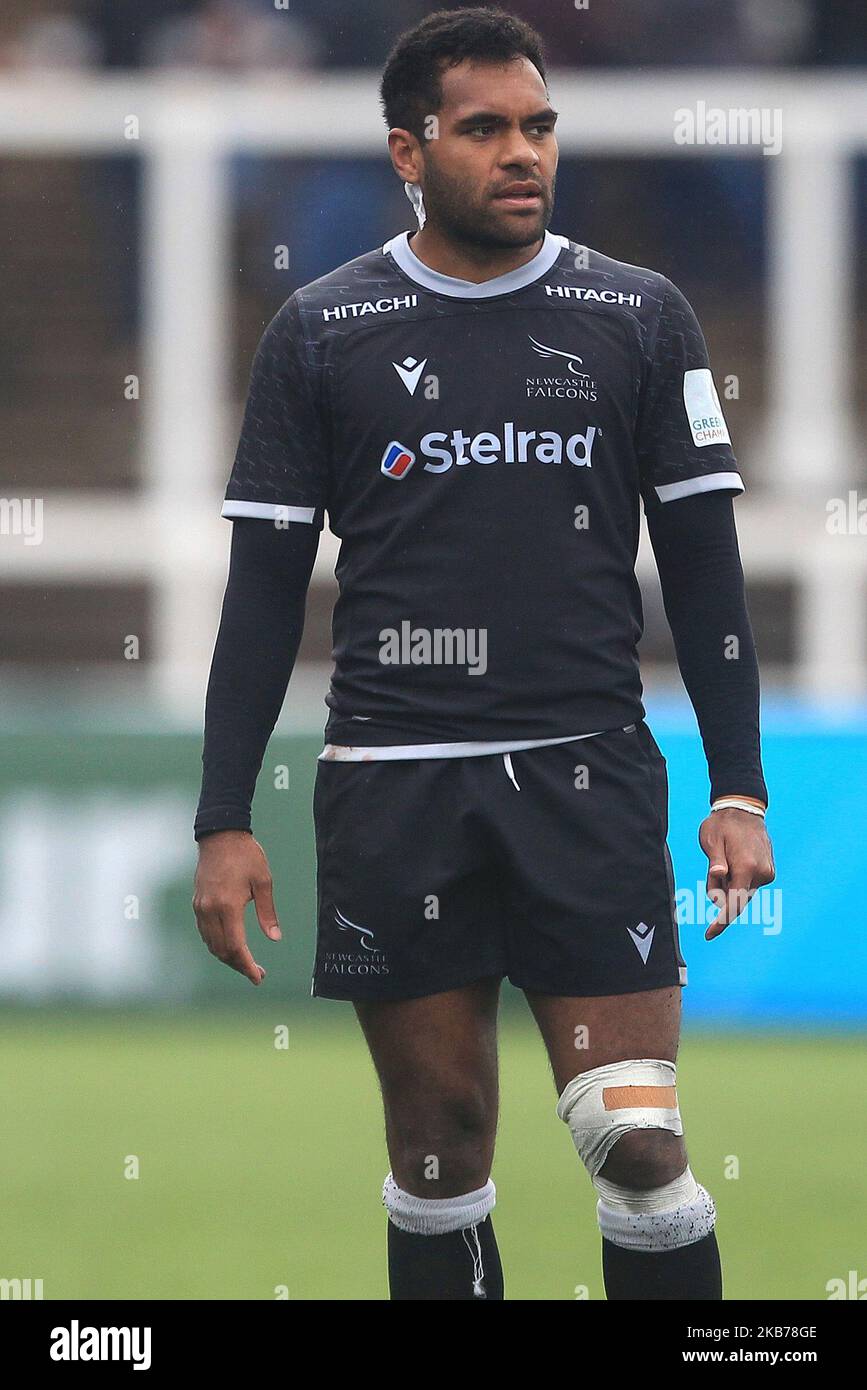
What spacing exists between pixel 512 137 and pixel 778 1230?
9.57 ft

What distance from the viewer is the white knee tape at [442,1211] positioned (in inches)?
149

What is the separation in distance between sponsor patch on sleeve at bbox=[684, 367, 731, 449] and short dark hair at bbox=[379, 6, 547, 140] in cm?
51

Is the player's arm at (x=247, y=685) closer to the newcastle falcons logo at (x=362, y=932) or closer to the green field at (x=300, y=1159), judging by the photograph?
the newcastle falcons logo at (x=362, y=932)

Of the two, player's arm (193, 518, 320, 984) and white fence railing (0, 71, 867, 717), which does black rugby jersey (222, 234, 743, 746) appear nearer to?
player's arm (193, 518, 320, 984)

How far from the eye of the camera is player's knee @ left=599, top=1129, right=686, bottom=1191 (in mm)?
3572

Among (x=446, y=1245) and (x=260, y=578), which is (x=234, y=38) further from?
(x=446, y=1245)

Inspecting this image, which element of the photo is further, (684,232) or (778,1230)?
(684,232)

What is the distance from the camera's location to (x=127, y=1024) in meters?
8.40

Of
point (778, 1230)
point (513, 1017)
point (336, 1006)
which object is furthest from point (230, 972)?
point (778, 1230)

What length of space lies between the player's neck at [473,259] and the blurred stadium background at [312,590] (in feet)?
8.43

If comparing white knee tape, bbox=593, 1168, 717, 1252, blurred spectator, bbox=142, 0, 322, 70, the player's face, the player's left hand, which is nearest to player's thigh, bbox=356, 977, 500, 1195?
white knee tape, bbox=593, 1168, 717, 1252

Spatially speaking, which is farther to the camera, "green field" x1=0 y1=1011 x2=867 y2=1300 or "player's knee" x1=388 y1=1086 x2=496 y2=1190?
"green field" x1=0 y1=1011 x2=867 y2=1300

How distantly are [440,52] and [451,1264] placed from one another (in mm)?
1843

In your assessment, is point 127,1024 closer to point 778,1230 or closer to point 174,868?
point 174,868
